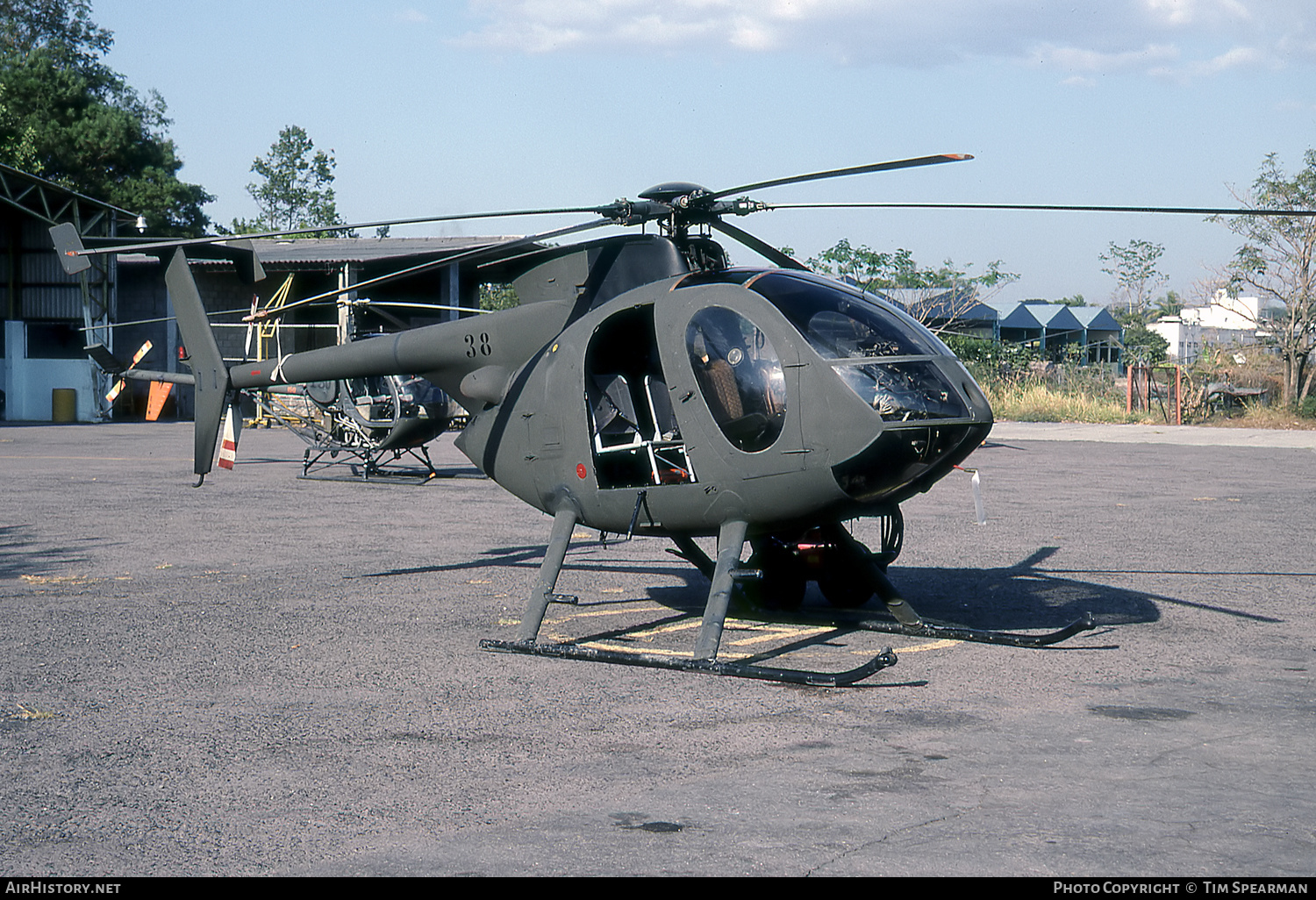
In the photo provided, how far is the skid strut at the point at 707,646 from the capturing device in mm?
6715

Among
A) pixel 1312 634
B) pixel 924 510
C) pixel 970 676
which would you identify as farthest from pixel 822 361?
pixel 924 510

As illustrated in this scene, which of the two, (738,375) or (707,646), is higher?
(738,375)

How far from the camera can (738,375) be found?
7711mm

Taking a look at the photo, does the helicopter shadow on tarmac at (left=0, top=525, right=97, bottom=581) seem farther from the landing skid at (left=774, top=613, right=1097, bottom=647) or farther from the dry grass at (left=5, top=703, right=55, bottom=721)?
the landing skid at (left=774, top=613, right=1097, bottom=647)

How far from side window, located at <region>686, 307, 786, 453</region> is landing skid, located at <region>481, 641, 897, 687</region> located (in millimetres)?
1399

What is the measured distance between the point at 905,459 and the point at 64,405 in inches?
1463

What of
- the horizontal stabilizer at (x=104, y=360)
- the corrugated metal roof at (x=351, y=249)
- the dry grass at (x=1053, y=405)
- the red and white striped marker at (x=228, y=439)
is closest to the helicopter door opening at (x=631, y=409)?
the red and white striped marker at (x=228, y=439)

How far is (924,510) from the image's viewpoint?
15961mm

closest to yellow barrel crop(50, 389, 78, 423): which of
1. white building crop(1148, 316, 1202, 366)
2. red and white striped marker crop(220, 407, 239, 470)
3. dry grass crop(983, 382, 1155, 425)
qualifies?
dry grass crop(983, 382, 1155, 425)

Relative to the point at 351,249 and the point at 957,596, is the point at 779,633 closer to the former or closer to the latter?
the point at 957,596

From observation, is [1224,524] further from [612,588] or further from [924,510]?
[612,588]

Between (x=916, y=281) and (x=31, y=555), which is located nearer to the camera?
(x=31, y=555)

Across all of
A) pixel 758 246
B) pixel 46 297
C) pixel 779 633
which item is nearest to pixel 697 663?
pixel 779 633

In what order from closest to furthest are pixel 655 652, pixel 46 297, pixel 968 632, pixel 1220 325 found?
1. pixel 655 652
2. pixel 968 632
3. pixel 46 297
4. pixel 1220 325
